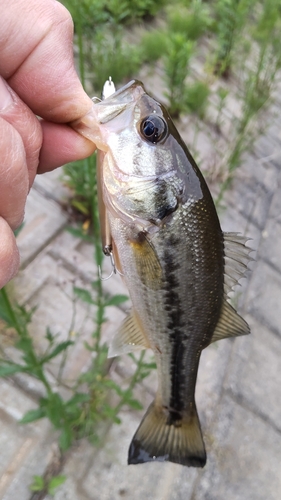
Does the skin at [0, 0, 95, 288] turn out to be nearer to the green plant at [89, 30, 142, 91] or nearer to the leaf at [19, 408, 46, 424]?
the leaf at [19, 408, 46, 424]

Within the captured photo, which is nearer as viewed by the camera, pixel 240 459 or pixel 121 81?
pixel 240 459

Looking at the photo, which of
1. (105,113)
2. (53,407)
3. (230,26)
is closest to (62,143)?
(105,113)

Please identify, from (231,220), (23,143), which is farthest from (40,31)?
(231,220)

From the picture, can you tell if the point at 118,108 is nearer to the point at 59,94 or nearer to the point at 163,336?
the point at 59,94

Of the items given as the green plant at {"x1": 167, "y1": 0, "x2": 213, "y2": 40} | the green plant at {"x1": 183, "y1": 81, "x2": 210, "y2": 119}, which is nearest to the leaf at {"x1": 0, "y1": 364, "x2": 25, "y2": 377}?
the green plant at {"x1": 183, "y1": 81, "x2": 210, "y2": 119}

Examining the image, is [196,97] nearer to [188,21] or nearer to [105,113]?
[188,21]

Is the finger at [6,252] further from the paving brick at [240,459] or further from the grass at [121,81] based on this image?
the paving brick at [240,459]
